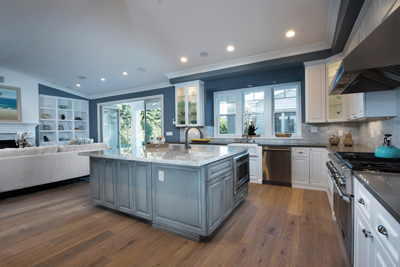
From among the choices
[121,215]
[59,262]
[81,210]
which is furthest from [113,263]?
[81,210]

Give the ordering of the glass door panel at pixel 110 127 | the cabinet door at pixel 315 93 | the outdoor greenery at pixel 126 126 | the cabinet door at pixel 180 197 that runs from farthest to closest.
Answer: the outdoor greenery at pixel 126 126 < the glass door panel at pixel 110 127 < the cabinet door at pixel 315 93 < the cabinet door at pixel 180 197

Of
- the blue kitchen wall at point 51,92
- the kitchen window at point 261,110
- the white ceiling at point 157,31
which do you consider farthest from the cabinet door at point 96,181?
the blue kitchen wall at point 51,92

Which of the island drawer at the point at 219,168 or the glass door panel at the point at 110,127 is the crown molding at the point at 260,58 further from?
the glass door panel at the point at 110,127

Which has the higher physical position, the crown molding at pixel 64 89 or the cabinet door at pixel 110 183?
the crown molding at pixel 64 89

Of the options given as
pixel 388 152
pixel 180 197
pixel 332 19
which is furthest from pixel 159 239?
pixel 332 19

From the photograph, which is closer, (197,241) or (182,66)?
(197,241)

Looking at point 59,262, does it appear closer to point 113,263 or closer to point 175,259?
point 113,263

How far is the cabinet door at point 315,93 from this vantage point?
378 cm

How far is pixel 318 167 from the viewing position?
12.3ft

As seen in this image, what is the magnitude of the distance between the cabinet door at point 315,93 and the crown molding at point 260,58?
0.36 m

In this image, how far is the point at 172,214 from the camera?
7.44ft

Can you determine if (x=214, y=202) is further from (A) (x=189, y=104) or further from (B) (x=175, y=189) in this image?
(A) (x=189, y=104)

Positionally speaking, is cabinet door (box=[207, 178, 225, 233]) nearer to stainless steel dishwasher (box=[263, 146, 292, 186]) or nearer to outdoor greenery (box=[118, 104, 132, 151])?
stainless steel dishwasher (box=[263, 146, 292, 186])

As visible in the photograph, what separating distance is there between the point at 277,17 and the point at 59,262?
13.8ft
